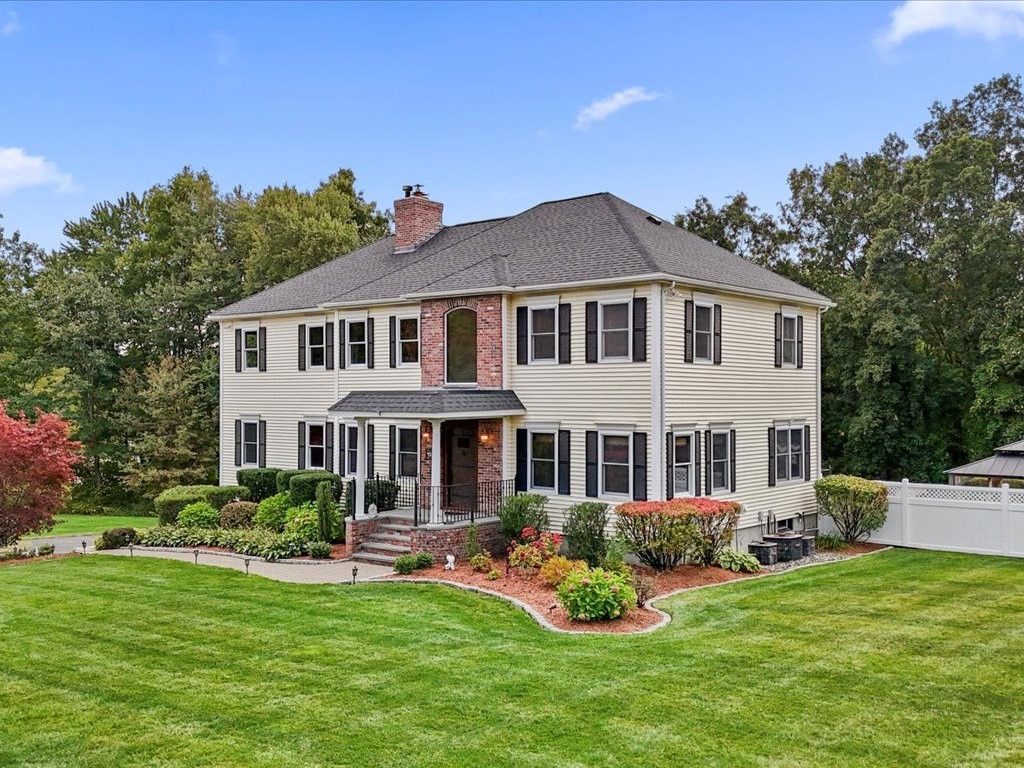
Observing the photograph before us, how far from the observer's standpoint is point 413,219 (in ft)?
78.7

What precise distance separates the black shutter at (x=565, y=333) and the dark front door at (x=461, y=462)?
2.80 metres

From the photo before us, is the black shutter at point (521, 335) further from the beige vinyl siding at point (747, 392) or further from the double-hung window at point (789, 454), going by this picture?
the double-hung window at point (789, 454)

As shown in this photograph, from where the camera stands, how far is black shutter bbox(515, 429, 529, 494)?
1756 centimetres

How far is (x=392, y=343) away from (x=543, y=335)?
15.4ft

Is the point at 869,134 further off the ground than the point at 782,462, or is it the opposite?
the point at 869,134

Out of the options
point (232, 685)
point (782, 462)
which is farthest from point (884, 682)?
point (782, 462)

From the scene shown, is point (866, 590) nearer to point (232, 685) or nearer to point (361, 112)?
point (232, 685)

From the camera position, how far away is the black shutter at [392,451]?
2012cm

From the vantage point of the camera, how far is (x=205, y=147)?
41.1 metres

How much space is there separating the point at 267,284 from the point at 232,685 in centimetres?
2869

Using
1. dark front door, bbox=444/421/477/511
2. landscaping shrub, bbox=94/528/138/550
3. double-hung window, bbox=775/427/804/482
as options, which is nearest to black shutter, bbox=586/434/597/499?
dark front door, bbox=444/421/477/511

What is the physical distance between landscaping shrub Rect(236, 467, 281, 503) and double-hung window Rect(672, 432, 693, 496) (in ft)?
38.4

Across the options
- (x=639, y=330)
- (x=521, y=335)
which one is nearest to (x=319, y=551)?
(x=521, y=335)

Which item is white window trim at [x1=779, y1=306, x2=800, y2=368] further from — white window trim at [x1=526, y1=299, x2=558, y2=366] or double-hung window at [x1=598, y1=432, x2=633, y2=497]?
white window trim at [x1=526, y1=299, x2=558, y2=366]
